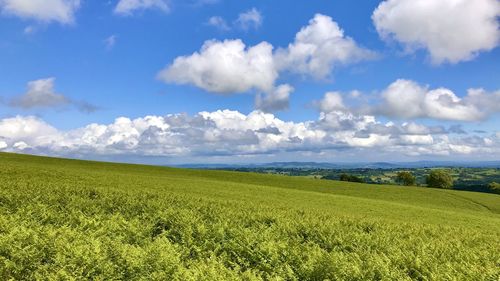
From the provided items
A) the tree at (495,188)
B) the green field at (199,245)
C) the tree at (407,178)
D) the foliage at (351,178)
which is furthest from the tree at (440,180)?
the green field at (199,245)

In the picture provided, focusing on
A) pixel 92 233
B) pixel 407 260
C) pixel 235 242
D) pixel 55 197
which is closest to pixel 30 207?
pixel 55 197

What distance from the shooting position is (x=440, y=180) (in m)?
127

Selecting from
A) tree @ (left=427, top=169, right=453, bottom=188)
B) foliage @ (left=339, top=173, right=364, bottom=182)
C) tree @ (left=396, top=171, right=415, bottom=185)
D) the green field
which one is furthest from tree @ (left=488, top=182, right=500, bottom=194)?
the green field

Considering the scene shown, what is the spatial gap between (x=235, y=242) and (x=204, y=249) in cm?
114

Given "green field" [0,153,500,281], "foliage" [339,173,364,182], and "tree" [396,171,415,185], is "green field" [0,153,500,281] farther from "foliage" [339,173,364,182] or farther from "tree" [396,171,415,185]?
"tree" [396,171,415,185]

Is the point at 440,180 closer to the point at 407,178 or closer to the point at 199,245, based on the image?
the point at 407,178

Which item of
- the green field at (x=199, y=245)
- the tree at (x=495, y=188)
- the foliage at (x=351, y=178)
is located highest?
the green field at (x=199, y=245)

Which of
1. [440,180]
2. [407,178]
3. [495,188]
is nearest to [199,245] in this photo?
[495,188]

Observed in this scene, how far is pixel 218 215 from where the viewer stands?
18.8 meters

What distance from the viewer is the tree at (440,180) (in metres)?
126

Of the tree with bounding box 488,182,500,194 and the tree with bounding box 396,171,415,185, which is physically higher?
the tree with bounding box 396,171,415,185

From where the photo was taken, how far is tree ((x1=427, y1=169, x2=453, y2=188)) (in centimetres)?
12606

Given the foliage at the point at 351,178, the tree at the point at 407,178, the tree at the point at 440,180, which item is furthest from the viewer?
the tree at the point at 407,178

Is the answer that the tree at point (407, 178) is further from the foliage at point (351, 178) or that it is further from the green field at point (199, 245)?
the green field at point (199, 245)
